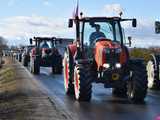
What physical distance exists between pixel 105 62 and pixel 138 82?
1.28 m

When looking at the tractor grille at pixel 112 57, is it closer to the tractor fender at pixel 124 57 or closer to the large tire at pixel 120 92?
the tractor fender at pixel 124 57

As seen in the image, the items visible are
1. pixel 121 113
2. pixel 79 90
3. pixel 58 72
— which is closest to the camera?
pixel 121 113

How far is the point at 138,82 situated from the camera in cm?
1739

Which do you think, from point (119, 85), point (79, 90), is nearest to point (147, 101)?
point (119, 85)

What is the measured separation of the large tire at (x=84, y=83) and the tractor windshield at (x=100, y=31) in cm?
163

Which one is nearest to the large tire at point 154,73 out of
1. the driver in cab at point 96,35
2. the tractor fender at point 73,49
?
the tractor fender at point 73,49

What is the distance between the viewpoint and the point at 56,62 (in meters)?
37.6

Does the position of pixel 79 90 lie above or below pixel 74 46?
below

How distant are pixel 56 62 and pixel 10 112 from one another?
22418 mm

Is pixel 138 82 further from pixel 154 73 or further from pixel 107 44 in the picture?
pixel 154 73

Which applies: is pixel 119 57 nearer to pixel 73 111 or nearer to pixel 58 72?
pixel 73 111

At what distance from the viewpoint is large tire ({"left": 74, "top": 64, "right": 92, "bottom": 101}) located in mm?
17422

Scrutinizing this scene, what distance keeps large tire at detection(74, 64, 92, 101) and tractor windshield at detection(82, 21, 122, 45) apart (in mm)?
1627

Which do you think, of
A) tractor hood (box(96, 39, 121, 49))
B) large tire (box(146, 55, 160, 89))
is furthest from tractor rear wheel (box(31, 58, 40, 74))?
tractor hood (box(96, 39, 121, 49))
